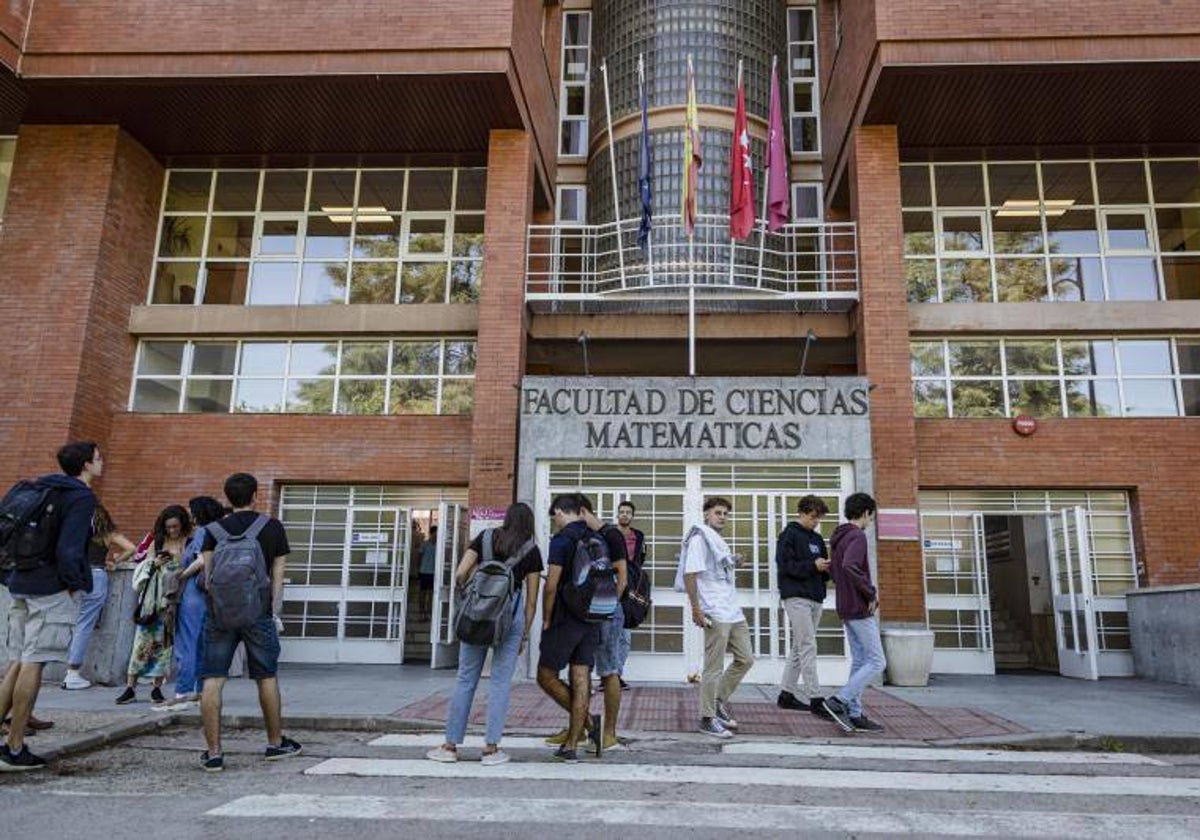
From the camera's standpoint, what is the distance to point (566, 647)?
594 centimetres

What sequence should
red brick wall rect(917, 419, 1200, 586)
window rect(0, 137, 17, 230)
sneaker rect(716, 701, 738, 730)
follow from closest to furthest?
sneaker rect(716, 701, 738, 730) → red brick wall rect(917, 419, 1200, 586) → window rect(0, 137, 17, 230)

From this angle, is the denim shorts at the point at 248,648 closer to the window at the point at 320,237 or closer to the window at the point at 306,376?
the window at the point at 306,376

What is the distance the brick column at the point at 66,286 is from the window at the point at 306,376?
0.66 m

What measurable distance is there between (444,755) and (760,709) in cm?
393

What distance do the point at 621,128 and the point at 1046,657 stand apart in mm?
12338

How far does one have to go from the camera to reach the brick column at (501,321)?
1291 centimetres

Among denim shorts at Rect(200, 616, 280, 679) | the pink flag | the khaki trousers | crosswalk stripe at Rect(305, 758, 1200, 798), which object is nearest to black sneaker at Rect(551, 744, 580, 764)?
crosswalk stripe at Rect(305, 758, 1200, 798)

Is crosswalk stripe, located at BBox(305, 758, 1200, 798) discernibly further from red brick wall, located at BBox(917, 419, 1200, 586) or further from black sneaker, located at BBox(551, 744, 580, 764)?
red brick wall, located at BBox(917, 419, 1200, 586)

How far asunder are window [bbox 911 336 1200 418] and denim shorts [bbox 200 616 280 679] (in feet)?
37.2

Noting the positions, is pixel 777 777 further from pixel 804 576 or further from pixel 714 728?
pixel 804 576

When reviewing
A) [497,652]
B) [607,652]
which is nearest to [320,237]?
[607,652]

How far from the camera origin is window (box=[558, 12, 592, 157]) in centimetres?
1853

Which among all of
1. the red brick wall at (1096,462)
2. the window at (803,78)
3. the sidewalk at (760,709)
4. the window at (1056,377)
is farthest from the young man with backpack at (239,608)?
the window at (803,78)

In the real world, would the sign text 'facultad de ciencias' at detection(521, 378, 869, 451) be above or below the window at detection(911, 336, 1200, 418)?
below
